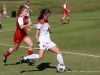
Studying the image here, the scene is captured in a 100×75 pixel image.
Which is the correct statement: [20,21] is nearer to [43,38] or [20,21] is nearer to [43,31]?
[43,31]

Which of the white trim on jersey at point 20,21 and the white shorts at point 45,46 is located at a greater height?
the white trim on jersey at point 20,21

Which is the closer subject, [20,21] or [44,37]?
[44,37]

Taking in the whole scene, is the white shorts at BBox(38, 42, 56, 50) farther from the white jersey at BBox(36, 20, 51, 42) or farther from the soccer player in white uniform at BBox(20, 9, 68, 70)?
the white jersey at BBox(36, 20, 51, 42)

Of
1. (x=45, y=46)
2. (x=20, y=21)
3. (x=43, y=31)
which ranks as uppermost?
(x=20, y=21)

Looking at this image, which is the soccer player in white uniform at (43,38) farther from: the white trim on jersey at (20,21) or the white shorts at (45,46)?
the white trim on jersey at (20,21)

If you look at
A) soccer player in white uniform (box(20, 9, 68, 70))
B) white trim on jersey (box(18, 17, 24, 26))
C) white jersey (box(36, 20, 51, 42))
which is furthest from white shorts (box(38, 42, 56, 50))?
white trim on jersey (box(18, 17, 24, 26))

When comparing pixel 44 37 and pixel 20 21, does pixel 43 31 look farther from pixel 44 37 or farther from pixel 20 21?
pixel 20 21

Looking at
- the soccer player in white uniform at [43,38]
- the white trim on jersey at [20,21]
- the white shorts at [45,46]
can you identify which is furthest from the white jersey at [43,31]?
the white trim on jersey at [20,21]

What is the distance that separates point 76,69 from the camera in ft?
34.9

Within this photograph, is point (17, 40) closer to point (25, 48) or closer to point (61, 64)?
point (61, 64)

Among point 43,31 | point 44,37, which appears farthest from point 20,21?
point 44,37

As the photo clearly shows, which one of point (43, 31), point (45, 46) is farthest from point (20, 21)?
point (45, 46)

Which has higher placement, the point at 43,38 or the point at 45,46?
the point at 43,38

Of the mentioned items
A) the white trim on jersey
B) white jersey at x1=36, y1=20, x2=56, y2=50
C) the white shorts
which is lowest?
the white shorts
